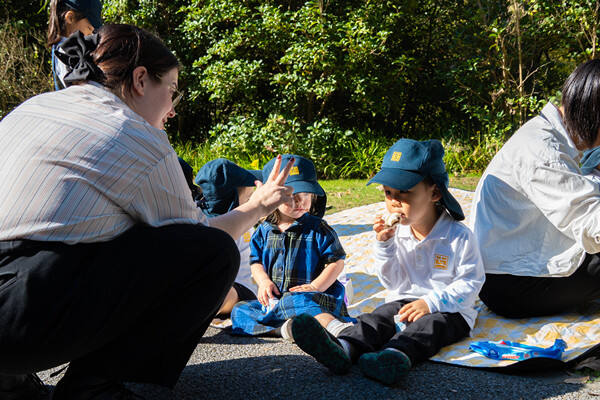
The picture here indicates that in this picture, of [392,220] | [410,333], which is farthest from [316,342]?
[392,220]

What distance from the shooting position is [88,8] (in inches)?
131

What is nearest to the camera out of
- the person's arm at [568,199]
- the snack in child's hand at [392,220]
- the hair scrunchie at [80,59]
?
the hair scrunchie at [80,59]

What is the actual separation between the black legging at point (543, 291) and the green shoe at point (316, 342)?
1.08 metres

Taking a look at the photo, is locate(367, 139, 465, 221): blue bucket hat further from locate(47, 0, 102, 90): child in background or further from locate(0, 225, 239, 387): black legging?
locate(47, 0, 102, 90): child in background

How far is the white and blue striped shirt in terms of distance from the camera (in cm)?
169

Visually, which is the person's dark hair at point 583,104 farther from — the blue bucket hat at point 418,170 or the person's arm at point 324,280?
the person's arm at point 324,280

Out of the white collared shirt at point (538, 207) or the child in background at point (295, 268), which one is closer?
the white collared shirt at point (538, 207)

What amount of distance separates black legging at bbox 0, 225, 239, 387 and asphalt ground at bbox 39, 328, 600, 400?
26 centimetres

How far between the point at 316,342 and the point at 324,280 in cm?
84

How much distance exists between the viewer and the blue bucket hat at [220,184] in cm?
Answer: 373

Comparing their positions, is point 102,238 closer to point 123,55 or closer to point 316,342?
point 123,55

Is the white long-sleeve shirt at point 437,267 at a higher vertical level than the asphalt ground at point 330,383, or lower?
higher

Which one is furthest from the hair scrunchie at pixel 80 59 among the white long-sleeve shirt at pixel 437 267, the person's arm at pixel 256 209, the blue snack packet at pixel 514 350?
the blue snack packet at pixel 514 350

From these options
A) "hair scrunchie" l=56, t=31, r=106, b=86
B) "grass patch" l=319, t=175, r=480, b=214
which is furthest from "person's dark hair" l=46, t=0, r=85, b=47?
"grass patch" l=319, t=175, r=480, b=214
